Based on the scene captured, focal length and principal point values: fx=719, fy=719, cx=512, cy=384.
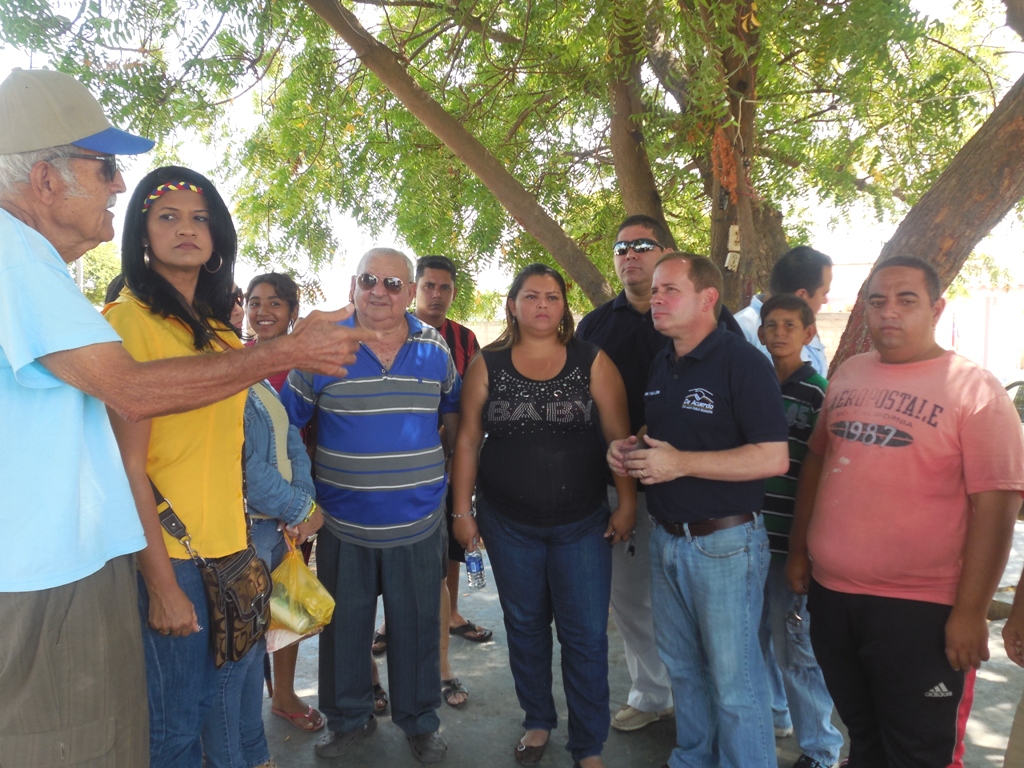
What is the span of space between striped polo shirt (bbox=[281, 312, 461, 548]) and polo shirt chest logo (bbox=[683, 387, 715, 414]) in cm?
108

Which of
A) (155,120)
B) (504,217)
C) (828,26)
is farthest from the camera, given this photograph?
(504,217)

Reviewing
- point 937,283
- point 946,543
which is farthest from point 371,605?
point 937,283

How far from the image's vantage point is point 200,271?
2.35 metres

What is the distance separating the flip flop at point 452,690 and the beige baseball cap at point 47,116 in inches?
115

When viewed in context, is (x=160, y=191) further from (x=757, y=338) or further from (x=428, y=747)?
(x=757, y=338)

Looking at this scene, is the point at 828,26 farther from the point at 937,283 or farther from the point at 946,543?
the point at 946,543

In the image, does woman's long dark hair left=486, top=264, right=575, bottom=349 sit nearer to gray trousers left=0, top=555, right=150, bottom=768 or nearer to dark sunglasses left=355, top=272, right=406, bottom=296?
dark sunglasses left=355, top=272, right=406, bottom=296

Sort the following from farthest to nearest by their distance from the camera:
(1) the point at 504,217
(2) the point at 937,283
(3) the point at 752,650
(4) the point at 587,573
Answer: (1) the point at 504,217 < (4) the point at 587,573 < (3) the point at 752,650 < (2) the point at 937,283

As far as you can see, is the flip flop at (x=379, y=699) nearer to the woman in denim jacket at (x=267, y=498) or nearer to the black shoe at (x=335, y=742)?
the black shoe at (x=335, y=742)

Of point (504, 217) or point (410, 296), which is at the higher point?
point (504, 217)

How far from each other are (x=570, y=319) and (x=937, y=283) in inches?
54.1

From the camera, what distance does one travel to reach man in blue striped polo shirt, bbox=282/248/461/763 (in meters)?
2.98

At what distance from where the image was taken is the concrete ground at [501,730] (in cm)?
312

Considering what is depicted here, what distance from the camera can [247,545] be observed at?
2293 mm
